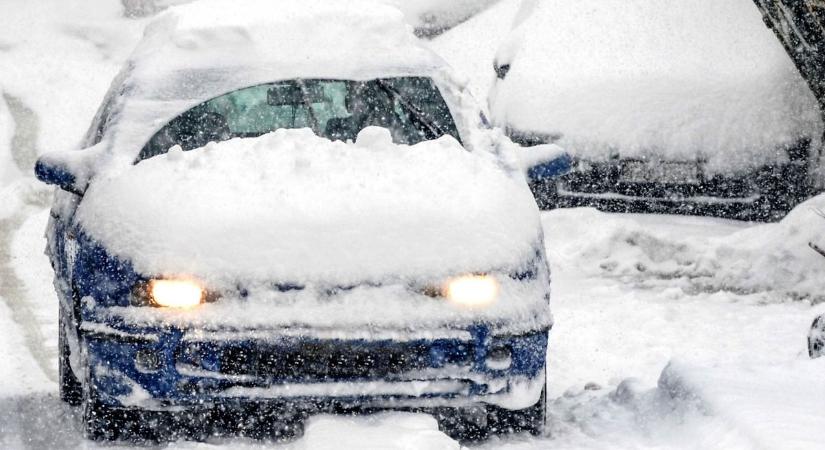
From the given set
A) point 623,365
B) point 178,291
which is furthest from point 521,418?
point 623,365

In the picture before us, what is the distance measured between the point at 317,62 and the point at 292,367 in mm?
1751

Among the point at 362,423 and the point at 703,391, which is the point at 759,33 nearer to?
the point at 703,391

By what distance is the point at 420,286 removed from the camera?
433 centimetres

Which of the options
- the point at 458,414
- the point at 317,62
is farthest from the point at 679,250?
the point at 458,414

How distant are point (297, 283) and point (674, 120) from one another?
5248mm

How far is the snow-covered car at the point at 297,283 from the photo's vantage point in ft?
14.0

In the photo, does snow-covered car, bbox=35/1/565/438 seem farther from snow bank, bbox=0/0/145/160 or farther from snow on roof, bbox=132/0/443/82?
snow bank, bbox=0/0/145/160

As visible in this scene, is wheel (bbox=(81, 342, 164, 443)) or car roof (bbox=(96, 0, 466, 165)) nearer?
wheel (bbox=(81, 342, 164, 443))

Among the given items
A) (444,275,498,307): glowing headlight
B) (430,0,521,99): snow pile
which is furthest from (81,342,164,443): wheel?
(430,0,521,99): snow pile

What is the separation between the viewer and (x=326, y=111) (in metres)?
5.55

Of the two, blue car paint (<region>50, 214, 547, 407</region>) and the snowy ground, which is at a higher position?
blue car paint (<region>50, 214, 547, 407</region>)

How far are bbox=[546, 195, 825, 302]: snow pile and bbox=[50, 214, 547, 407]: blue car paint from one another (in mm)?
3907

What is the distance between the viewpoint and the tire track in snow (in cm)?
659

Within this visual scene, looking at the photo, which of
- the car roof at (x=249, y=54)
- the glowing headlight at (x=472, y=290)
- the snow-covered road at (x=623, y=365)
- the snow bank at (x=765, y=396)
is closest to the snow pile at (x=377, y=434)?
the snow-covered road at (x=623, y=365)
